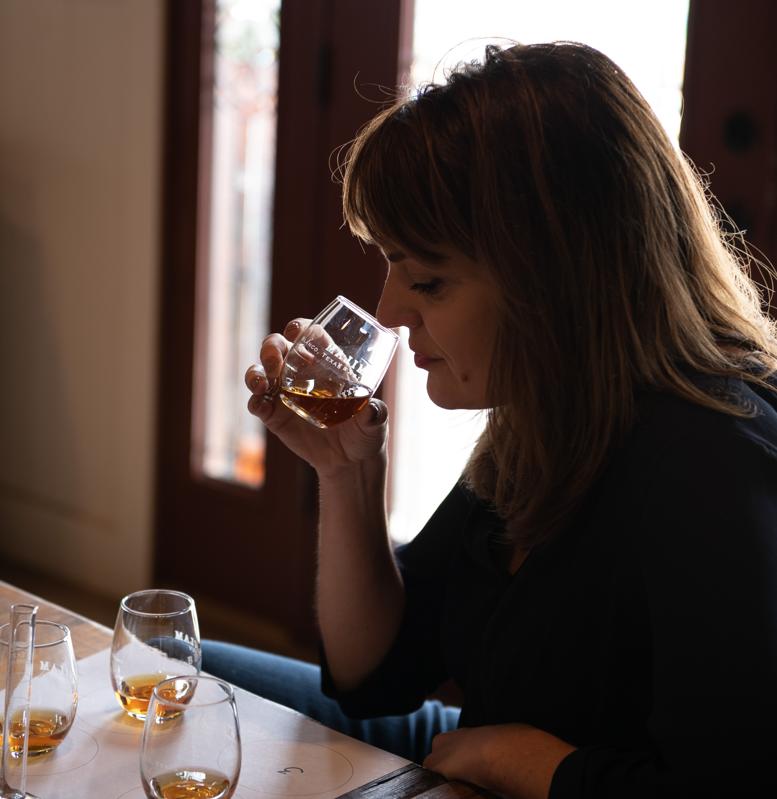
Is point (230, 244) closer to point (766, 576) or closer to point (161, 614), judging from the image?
point (161, 614)

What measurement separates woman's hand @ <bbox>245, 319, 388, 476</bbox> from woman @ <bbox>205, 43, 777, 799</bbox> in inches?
5.7

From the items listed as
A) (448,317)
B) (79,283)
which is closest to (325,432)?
(448,317)

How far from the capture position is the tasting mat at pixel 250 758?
921mm

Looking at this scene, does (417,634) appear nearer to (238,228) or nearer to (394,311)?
(394,311)

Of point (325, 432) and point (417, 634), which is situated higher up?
point (325, 432)

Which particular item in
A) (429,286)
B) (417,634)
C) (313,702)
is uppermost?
(429,286)

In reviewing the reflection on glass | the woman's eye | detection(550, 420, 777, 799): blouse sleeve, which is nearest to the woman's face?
the woman's eye

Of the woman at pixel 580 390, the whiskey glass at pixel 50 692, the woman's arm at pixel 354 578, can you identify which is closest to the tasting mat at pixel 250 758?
the whiskey glass at pixel 50 692

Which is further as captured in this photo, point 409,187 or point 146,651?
point 409,187

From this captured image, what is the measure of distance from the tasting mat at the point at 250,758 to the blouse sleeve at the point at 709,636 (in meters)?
0.20

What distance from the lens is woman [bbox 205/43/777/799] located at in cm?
99

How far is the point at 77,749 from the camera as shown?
97 cm

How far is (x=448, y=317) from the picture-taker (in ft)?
3.90

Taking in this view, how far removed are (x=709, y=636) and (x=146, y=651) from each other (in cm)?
51
